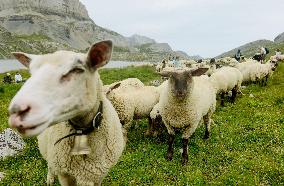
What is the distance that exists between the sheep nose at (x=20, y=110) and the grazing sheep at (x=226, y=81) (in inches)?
679

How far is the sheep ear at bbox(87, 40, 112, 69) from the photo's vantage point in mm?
5444

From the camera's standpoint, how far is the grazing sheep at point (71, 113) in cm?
455

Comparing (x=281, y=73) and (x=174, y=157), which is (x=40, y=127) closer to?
(x=174, y=157)

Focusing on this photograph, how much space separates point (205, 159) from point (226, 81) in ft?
32.5

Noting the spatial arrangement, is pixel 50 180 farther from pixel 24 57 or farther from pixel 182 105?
pixel 182 105

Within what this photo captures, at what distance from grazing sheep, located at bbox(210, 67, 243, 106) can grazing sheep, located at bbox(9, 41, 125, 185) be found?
14.9m

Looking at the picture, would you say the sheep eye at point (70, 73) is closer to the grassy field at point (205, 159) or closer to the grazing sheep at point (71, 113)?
the grazing sheep at point (71, 113)

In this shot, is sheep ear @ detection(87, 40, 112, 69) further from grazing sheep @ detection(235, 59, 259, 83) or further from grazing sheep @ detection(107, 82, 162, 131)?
grazing sheep @ detection(235, 59, 259, 83)

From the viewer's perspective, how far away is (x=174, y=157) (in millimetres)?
13070

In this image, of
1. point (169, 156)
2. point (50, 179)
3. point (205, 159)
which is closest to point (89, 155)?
point (50, 179)

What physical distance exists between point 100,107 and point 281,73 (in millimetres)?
28484

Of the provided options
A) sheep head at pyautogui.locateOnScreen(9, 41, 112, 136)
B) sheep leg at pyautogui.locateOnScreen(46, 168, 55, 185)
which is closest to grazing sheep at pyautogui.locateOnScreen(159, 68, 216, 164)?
sheep leg at pyautogui.locateOnScreen(46, 168, 55, 185)

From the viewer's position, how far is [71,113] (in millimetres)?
5320

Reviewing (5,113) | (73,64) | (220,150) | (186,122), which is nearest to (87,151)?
(73,64)
